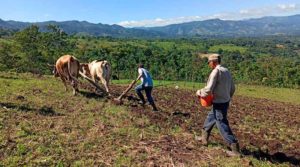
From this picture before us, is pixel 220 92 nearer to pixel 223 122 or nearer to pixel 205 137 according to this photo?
pixel 223 122

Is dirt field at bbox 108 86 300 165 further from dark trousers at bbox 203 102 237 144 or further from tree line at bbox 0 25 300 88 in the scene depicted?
tree line at bbox 0 25 300 88

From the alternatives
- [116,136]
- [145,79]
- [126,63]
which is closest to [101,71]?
[145,79]

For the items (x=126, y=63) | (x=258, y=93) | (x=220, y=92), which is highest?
(x=220, y=92)

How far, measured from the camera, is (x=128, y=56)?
8112 centimetres

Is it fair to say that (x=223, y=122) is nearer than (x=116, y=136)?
Yes

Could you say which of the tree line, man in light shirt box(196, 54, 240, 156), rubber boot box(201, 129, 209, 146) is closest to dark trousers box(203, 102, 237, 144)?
man in light shirt box(196, 54, 240, 156)

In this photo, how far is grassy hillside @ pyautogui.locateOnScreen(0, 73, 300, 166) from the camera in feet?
27.9

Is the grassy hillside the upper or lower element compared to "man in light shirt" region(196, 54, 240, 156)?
lower

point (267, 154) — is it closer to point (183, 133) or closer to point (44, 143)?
point (183, 133)

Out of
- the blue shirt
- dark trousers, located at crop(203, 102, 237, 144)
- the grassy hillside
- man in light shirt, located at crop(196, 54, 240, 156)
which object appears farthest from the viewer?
the blue shirt

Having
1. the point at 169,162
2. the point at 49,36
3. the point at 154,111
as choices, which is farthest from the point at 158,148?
the point at 49,36

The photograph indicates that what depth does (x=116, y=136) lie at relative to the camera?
33.7 ft

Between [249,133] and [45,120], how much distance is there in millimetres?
6655

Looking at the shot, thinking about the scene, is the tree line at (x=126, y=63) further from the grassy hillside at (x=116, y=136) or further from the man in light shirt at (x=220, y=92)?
the man in light shirt at (x=220, y=92)
